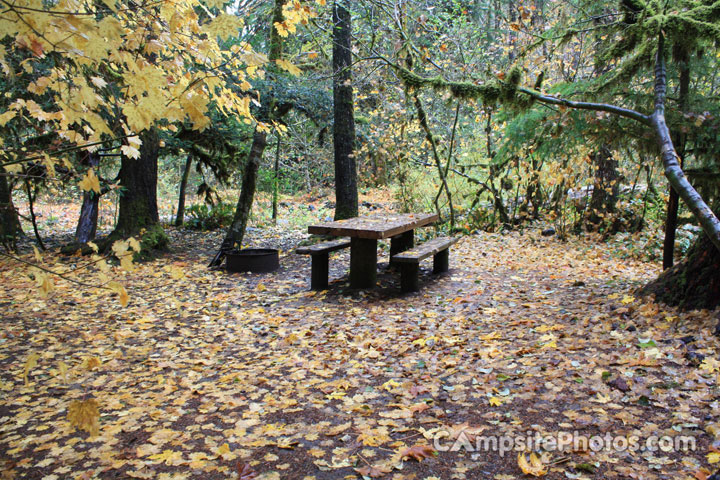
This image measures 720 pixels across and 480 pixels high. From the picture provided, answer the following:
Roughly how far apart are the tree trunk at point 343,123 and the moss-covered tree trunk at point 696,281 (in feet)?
17.8

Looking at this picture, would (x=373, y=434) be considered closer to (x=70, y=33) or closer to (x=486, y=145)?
(x=70, y=33)

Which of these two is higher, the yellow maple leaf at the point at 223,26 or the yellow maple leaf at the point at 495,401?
the yellow maple leaf at the point at 223,26

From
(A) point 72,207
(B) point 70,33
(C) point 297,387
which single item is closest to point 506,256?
(C) point 297,387

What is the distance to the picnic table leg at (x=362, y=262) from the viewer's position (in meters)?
5.82

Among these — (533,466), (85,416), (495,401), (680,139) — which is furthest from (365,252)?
(85,416)

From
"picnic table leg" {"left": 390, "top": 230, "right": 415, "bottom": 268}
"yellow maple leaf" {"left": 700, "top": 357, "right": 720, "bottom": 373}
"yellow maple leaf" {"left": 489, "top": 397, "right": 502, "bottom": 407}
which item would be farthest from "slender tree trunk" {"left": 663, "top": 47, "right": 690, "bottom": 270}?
"picnic table leg" {"left": 390, "top": 230, "right": 415, "bottom": 268}

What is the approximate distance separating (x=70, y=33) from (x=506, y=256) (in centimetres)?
687

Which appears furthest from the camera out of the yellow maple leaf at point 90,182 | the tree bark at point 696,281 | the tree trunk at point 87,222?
the tree trunk at point 87,222

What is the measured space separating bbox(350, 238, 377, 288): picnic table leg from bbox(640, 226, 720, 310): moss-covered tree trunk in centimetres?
304

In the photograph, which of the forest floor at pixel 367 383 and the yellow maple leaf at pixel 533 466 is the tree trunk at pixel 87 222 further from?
the yellow maple leaf at pixel 533 466

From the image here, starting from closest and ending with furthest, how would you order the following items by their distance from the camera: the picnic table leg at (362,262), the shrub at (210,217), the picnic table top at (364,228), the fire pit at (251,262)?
the picnic table top at (364,228)
the picnic table leg at (362,262)
the fire pit at (251,262)
the shrub at (210,217)

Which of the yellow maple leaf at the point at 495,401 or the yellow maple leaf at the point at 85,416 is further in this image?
the yellow maple leaf at the point at 495,401

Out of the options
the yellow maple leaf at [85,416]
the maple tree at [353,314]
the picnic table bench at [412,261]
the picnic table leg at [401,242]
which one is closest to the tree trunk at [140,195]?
the maple tree at [353,314]

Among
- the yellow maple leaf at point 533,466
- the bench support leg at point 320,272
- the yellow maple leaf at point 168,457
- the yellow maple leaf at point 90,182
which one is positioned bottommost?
the yellow maple leaf at point 168,457
